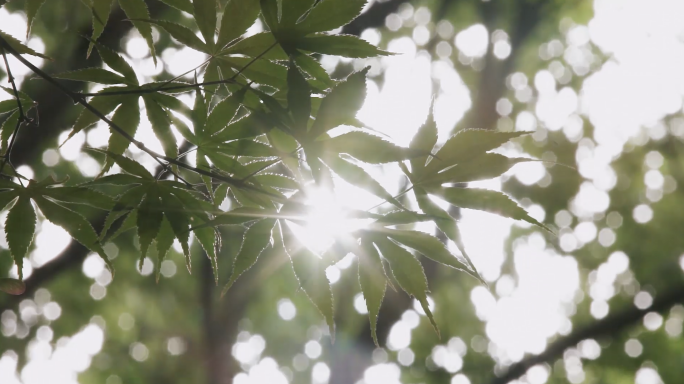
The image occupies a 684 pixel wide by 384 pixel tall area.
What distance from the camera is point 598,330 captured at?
196 inches

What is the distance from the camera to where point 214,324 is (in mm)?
5070

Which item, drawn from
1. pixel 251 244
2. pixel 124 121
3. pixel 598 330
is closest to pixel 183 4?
pixel 124 121

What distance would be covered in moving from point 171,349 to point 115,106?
6.26m

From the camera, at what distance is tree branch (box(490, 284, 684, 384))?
15.3 ft

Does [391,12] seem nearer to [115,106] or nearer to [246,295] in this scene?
[246,295]

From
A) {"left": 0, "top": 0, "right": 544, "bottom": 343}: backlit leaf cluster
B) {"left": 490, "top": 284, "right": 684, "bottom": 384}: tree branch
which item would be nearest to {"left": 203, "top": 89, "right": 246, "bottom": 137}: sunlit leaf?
{"left": 0, "top": 0, "right": 544, "bottom": 343}: backlit leaf cluster

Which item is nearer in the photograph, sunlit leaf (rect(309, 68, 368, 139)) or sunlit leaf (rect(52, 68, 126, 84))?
sunlit leaf (rect(309, 68, 368, 139))

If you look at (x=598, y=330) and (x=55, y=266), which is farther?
(x=598, y=330)

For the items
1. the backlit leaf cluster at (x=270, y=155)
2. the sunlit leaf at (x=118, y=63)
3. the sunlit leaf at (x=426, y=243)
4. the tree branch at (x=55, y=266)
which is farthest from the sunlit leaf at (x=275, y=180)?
the tree branch at (x=55, y=266)

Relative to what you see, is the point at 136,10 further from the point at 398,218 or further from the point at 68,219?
the point at 398,218

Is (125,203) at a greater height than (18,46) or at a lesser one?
lesser

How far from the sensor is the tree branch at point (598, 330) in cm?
465

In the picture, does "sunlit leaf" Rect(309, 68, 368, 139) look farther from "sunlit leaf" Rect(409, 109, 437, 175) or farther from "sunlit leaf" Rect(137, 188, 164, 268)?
"sunlit leaf" Rect(137, 188, 164, 268)

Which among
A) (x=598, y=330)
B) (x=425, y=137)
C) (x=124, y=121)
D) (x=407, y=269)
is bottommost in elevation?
(x=598, y=330)
